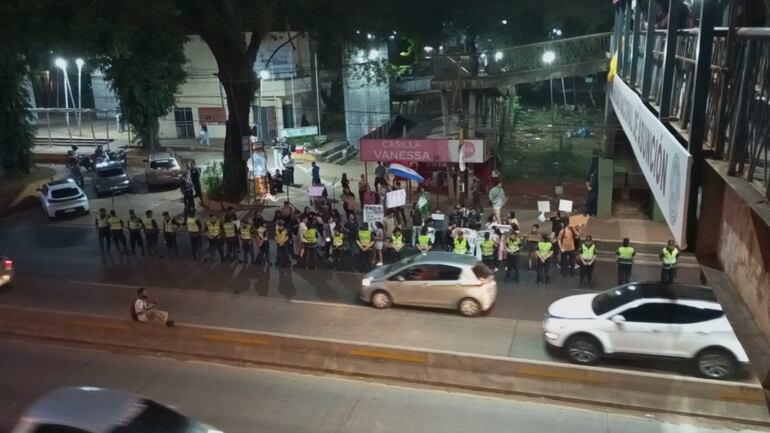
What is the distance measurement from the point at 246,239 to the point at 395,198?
14.8 ft

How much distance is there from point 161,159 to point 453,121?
→ 13223 mm

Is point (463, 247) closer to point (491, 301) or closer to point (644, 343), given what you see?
point (491, 301)

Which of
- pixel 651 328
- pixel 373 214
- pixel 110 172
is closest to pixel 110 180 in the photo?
pixel 110 172

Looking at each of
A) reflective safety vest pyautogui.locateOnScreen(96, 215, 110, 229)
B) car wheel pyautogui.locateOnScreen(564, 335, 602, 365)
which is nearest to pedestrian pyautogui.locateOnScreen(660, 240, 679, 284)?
car wheel pyautogui.locateOnScreen(564, 335, 602, 365)

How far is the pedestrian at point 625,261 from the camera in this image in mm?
14742

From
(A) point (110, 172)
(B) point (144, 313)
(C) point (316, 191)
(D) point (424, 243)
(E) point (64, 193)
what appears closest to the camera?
(B) point (144, 313)

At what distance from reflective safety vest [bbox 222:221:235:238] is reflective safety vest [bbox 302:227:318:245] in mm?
2124

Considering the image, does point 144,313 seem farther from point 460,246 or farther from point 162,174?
point 162,174

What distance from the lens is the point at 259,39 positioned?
2388 centimetres

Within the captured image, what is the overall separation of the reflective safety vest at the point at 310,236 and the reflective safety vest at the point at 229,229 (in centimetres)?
212

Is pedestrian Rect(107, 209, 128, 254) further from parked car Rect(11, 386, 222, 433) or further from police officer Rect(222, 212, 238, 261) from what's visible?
parked car Rect(11, 386, 222, 433)

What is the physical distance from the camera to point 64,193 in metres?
24.2

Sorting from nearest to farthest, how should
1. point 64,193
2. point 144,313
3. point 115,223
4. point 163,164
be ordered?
1. point 144,313
2. point 115,223
3. point 64,193
4. point 163,164

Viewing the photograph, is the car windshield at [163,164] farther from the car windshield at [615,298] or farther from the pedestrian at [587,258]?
the car windshield at [615,298]
